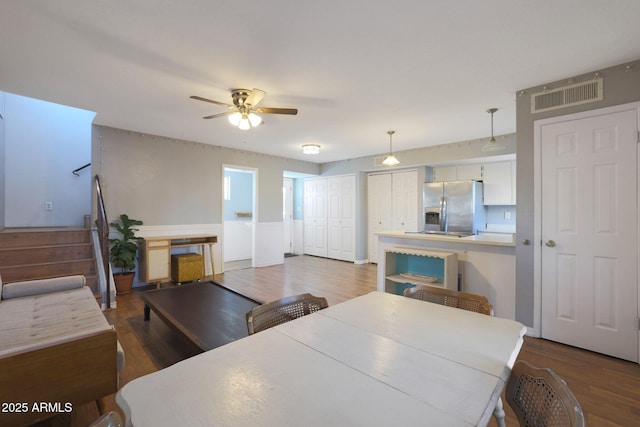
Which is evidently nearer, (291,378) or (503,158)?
(291,378)

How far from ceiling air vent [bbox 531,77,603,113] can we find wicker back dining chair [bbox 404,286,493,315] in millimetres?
2221

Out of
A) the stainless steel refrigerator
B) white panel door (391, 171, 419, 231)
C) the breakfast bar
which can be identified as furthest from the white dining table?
white panel door (391, 171, 419, 231)

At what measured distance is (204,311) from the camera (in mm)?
2824

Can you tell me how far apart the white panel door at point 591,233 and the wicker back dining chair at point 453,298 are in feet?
5.23

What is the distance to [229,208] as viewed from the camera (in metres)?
6.92

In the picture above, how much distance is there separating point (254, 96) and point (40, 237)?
3.59m

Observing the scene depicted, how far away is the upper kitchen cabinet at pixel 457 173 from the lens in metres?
5.29

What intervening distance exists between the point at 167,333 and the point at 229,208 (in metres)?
4.30

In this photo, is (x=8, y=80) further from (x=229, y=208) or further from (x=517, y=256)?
(x=517, y=256)

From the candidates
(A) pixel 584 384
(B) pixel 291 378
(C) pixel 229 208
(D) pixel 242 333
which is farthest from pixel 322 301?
(C) pixel 229 208

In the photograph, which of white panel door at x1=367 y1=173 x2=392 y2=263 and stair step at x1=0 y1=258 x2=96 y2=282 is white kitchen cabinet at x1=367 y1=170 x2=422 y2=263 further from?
stair step at x1=0 y1=258 x2=96 y2=282

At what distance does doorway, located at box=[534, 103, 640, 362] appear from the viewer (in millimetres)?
2371

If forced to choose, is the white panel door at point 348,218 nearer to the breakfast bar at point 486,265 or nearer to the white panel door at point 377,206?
the white panel door at point 377,206

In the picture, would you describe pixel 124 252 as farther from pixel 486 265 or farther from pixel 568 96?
pixel 568 96
